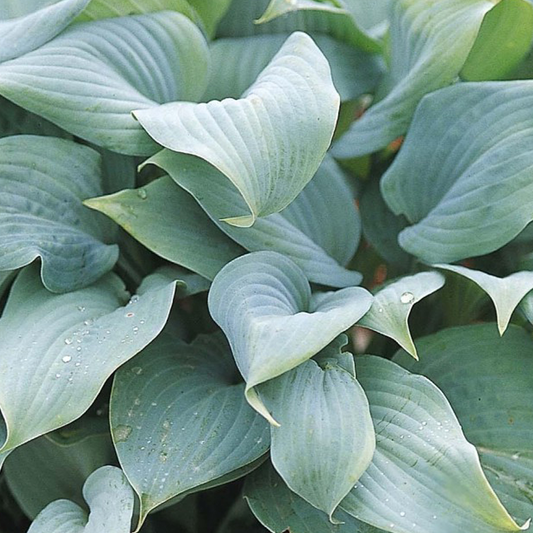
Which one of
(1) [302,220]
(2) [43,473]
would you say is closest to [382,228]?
(1) [302,220]

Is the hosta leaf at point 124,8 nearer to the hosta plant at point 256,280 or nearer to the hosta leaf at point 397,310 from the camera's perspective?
the hosta plant at point 256,280

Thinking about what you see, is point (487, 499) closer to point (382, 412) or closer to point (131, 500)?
point (382, 412)

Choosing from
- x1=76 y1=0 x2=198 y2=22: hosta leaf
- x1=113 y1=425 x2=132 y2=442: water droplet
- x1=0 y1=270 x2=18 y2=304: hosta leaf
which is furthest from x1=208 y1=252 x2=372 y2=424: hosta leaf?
x1=76 y1=0 x2=198 y2=22: hosta leaf

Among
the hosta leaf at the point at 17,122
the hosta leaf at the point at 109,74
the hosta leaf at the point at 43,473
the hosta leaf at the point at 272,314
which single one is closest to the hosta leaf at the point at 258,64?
the hosta leaf at the point at 109,74

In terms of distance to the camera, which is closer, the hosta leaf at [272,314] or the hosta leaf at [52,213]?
the hosta leaf at [272,314]

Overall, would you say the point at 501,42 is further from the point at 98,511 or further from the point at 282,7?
the point at 98,511

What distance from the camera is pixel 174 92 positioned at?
86 cm

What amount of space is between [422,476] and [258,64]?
1.89 feet

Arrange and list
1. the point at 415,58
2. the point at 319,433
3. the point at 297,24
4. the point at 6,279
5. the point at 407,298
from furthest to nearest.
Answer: the point at 297,24 < the point at 415,58 < the point at 6,279 < the point at 407,298 < the point at 319,433

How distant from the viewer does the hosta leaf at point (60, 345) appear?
1.96 ft

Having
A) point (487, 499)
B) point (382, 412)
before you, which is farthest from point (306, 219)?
point (487, 499)

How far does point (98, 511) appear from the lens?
63 centimetres

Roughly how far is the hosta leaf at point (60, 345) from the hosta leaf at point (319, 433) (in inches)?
5.0

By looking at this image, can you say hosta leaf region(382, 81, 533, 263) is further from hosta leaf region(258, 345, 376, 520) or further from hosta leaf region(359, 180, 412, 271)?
hosta leaf region(258, 345, 376, 520)
